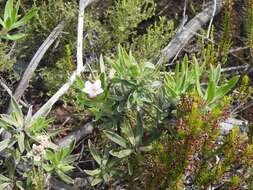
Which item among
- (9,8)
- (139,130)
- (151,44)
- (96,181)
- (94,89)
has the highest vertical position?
(9,8)

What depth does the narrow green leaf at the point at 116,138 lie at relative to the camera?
6.68 feet

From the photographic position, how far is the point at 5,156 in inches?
86.7

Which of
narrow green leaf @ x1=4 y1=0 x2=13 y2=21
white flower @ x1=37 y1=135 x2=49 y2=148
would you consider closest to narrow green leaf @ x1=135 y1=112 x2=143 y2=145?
white flower @ x1=37 y1=135 x2=49 y2=148

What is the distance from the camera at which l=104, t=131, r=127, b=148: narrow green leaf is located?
2.04 metres

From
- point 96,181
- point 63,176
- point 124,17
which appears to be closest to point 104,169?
point 96,181

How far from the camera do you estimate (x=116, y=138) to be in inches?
80.6

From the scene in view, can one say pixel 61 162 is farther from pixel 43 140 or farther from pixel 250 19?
pixel 250 19

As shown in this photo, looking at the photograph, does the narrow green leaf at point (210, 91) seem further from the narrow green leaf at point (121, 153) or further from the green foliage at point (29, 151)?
the green foliage at point (29, 151)

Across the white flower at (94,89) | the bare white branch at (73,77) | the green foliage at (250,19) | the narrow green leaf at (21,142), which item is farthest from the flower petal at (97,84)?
the green foliage at (250,19)

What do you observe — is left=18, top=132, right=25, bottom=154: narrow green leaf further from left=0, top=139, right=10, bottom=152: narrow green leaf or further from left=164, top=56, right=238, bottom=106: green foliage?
left=164, top=56, right=238, bottom=106: green foliage

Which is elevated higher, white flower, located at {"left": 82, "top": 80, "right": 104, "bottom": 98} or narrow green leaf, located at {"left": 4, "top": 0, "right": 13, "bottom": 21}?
narrow green leaf, located at {"left": 4, "top": 0, "right": 13, "bottom": 21}

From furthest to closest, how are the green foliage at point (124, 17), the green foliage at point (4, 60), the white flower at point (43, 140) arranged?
1. the green foliage at point (124, 17)
2. the green foliage at point (4, 60)
3. the white flower at point (43, 140)

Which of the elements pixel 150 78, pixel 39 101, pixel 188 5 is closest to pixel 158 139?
pixel 150 78

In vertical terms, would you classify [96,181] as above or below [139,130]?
below
